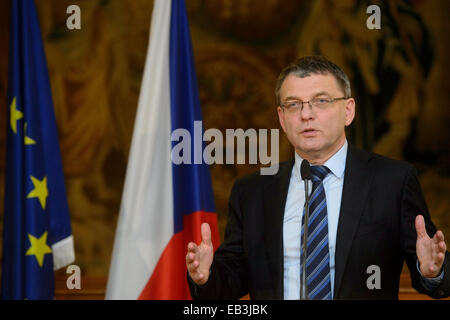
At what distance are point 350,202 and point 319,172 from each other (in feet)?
0.67

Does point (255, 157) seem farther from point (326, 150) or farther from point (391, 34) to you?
point (326, 150)

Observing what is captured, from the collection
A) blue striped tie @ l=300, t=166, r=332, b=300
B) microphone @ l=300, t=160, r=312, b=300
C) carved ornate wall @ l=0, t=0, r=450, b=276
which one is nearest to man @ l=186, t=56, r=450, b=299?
blue striped tie @ l=300, t=166, r=332, b=300

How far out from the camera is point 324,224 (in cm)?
230

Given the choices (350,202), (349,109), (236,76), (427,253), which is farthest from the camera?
(236,76)

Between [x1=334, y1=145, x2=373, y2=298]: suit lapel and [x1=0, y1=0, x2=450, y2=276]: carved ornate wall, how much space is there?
8.60 ft

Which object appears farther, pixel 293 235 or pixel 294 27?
pixel 294 27

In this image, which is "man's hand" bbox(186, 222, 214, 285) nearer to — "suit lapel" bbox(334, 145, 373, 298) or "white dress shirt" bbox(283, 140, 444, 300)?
"white dress shirt" bbox(283, 140, 444, 300)

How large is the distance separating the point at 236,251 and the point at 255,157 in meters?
2.55

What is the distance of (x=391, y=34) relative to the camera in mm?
5086

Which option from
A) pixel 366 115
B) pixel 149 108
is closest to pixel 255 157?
pixel 366 115

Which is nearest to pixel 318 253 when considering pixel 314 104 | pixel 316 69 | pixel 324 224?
pixel 324 224

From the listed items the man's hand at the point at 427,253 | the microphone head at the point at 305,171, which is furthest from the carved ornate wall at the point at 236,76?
the microphone head at the point at 305,171

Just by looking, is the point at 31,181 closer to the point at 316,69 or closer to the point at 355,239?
the point at 316,69
